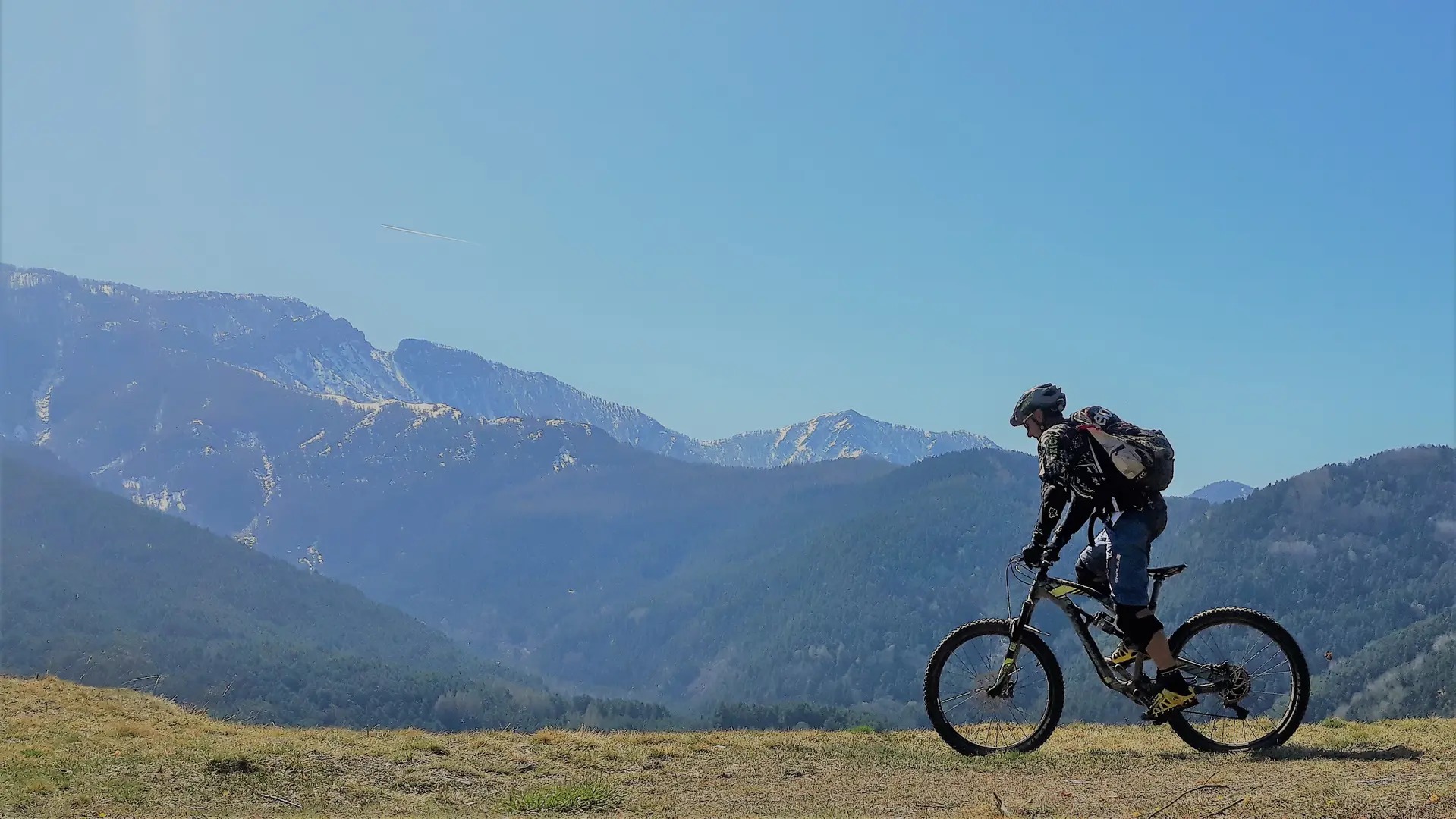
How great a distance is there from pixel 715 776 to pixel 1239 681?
552cm

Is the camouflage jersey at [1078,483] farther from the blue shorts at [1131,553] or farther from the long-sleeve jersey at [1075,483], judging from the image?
the blue shorts at [1131,553]

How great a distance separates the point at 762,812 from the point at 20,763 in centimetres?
831

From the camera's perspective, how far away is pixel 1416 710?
17725 centimetres

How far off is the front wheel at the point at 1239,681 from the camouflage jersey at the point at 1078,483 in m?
1.44

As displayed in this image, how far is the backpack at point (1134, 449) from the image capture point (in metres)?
10.7

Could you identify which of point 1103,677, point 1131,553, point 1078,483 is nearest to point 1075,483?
point 1078,483

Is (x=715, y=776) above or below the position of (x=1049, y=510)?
below

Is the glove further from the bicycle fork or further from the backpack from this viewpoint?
the backpack

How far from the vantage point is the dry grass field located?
8.94 metres

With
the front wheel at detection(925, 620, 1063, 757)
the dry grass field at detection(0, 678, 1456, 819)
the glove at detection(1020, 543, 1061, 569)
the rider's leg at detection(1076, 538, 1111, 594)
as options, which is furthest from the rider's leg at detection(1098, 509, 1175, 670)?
the front wheel at detection(925, 620, 1063, 757)

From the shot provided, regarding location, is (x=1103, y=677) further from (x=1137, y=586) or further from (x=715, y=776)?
(x=715, y=776)

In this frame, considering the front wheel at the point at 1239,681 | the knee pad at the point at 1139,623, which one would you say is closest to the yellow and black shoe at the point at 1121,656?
the knee pad at the point at 1139,623

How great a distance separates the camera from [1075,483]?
11.0 m

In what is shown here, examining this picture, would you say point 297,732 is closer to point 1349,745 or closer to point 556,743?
point 556,743
